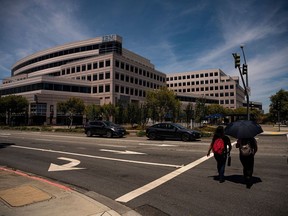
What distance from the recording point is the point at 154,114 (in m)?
39.5

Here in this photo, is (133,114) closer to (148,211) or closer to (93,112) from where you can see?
(93,112)

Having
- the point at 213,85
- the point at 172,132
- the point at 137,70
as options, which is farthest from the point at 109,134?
the point at 213,85

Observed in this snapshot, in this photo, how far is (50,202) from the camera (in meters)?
5.11

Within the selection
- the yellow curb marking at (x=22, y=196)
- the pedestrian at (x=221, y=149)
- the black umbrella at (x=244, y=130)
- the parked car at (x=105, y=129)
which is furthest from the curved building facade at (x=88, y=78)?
the black umbrella at (x=244, y=130)

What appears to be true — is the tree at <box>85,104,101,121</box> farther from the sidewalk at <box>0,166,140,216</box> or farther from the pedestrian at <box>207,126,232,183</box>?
the pedestrian at <box>207,126,232,183</box>

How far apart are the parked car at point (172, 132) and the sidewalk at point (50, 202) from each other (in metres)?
14.0

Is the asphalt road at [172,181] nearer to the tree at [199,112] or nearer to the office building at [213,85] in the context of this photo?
the tree at [199,112]

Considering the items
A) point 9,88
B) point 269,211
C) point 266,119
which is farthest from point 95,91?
point 269,211

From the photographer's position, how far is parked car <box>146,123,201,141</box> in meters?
19.1

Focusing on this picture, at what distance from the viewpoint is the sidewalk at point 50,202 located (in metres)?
4.60

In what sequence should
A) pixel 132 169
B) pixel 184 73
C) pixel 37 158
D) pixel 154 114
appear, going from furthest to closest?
pixel 184 73, pixel 154 114, pixel 37 158, pixel 132 169

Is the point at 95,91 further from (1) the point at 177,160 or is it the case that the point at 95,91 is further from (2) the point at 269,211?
(2) the point at 269,211

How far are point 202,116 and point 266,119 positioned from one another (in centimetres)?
4553

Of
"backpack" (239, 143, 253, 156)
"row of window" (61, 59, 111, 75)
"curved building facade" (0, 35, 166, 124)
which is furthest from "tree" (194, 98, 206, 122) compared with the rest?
"row of window" (61, 59, 111, 75)
